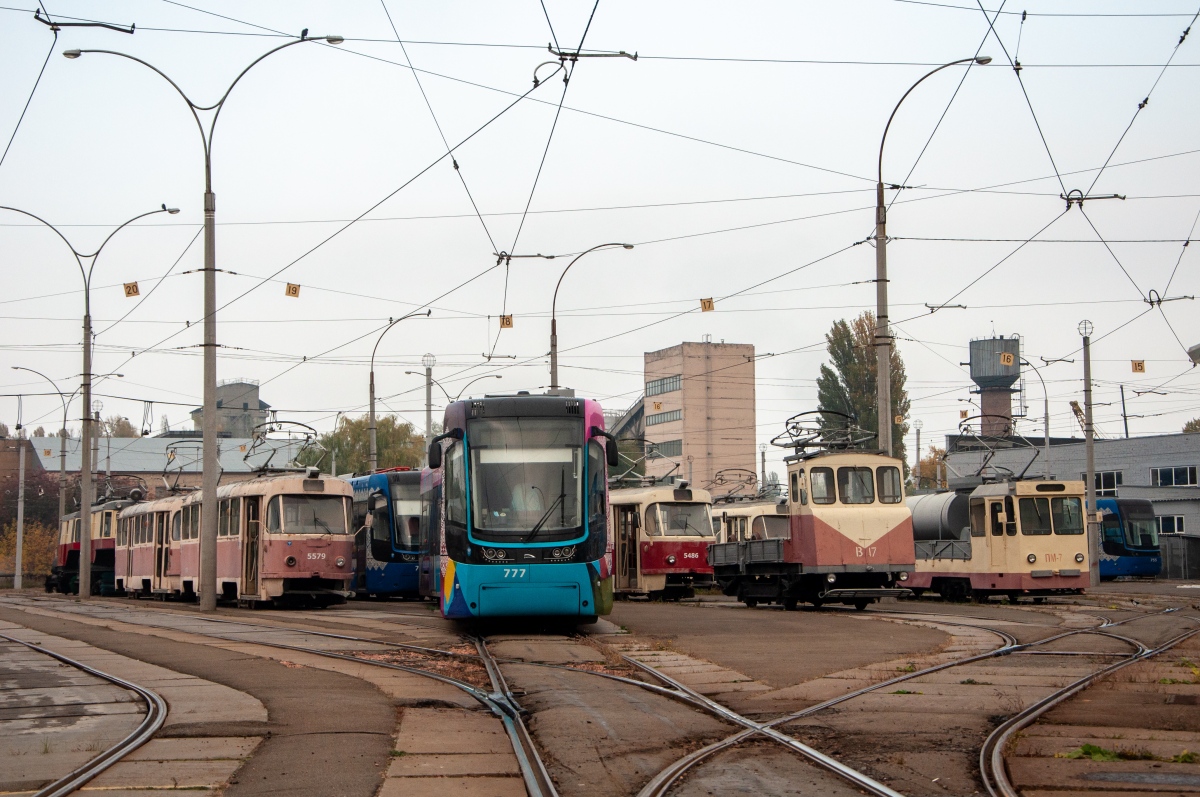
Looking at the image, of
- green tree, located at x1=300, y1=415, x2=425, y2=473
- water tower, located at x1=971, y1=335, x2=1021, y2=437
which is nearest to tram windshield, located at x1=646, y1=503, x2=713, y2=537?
green tree, located at x1=300, y1=415, x2=425, y2=473

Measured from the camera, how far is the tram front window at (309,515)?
27.3m

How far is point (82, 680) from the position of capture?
42.0ft

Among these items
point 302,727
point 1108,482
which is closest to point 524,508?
point 302,727

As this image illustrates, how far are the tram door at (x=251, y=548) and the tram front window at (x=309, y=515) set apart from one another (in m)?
0.63

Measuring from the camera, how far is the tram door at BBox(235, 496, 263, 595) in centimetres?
2802

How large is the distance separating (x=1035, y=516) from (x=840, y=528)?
6.45m

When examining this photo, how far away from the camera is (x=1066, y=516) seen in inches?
1129

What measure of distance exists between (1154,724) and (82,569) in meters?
32.4

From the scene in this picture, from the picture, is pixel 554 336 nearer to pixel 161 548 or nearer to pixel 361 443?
pixel 161 548

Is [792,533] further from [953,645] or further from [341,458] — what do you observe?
[341,458]

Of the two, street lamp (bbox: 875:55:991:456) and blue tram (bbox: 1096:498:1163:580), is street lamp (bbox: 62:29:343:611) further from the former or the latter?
blue tram (bbox: 1096:498:1163:580)

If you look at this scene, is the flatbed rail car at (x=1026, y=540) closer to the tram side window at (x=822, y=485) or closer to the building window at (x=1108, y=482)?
the tram side window at (x=822, y=485)

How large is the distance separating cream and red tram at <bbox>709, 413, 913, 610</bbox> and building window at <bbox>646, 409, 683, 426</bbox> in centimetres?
A: 7244

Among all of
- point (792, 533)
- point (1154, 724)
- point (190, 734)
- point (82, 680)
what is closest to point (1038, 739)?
point (1154, 724)
